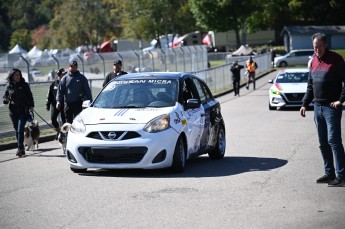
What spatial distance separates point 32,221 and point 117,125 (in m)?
3.50

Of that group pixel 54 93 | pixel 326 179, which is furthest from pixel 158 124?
pixel 54 93

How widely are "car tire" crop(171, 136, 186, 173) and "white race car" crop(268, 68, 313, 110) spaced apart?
52.3ft

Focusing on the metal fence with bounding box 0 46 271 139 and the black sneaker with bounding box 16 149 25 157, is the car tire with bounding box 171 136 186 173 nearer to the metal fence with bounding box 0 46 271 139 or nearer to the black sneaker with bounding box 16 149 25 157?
the black sneaker with bounding box 16 149 25 157

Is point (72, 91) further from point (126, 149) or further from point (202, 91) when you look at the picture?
point (126, 149)

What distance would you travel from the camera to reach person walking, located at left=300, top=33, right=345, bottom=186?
10.2 metres

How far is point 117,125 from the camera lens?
11.8 metres

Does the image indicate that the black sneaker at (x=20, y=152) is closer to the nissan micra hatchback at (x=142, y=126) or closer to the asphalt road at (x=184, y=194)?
the asphalt road at (x=184, y=194)

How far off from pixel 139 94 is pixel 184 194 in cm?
314

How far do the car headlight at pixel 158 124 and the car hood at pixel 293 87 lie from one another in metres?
16.6

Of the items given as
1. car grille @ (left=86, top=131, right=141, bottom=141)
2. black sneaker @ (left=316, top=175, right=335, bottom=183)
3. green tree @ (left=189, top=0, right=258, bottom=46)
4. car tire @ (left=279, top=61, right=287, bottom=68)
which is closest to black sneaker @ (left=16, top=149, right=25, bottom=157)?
car grille @ (left=86, top=131, right=141, bottom=141)

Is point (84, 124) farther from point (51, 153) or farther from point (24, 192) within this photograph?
point (51, 153)

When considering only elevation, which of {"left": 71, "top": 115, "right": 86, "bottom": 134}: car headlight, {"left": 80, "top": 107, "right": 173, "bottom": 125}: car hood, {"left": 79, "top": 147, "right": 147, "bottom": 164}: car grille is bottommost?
{"left": 79, "top": 147, "right": 147, "bottom": 164}: car grille

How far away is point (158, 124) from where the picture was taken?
38.9 feet

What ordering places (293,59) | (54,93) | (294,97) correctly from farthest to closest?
(293,59)
(294,97)
(54,93)
